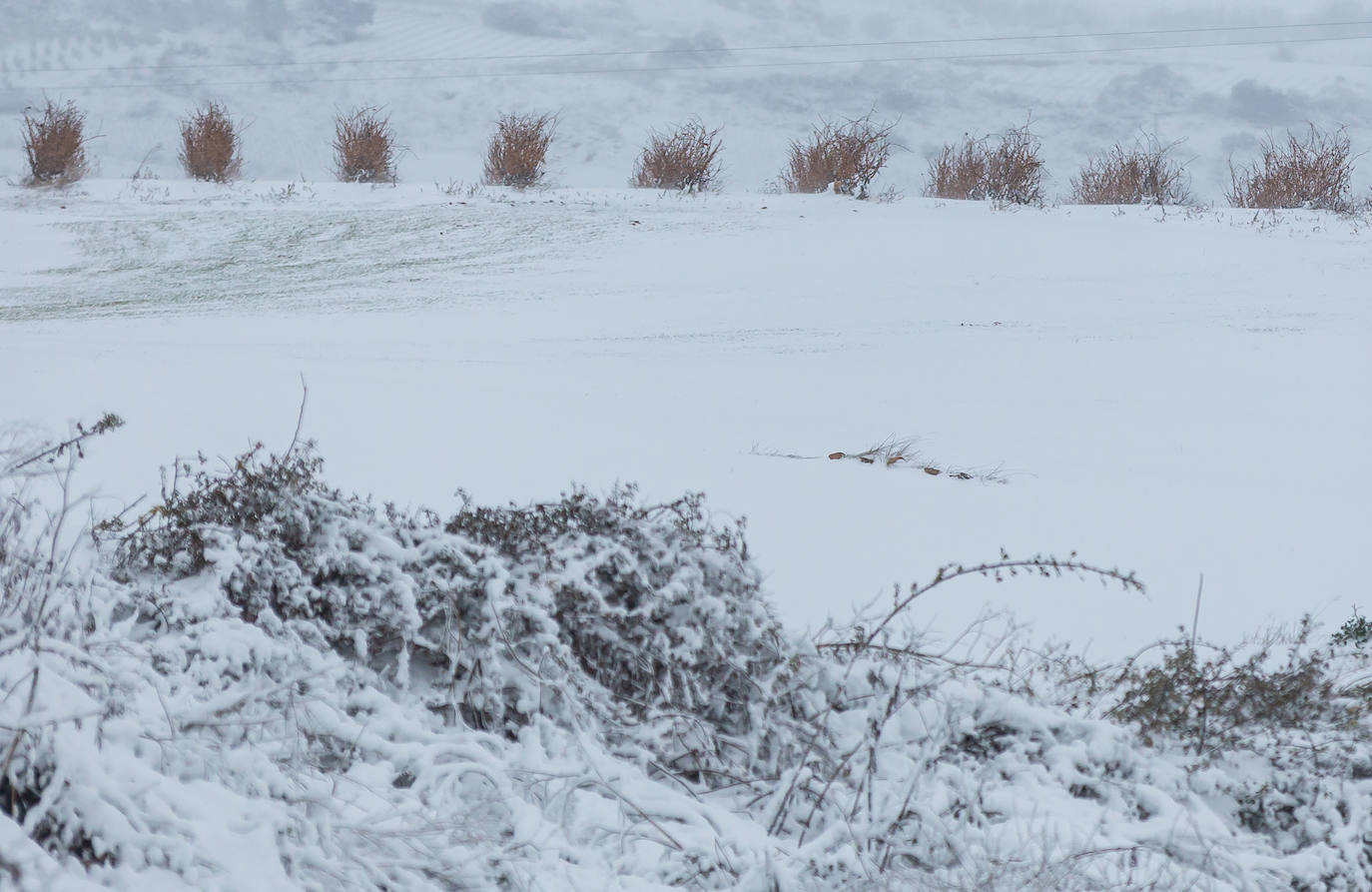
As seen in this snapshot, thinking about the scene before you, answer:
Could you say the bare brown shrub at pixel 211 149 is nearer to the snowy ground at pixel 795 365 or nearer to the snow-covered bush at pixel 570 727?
the snowy ground at pixel 795 365

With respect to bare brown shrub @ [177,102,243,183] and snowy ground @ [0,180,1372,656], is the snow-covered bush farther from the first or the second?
bare brown shrub @ [177,102,243,183]

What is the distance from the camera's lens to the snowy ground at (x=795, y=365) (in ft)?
14.7

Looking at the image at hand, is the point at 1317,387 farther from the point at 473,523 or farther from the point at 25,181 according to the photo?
the point at 25,181

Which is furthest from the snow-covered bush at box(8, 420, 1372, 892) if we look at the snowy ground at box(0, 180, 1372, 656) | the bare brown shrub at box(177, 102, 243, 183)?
the bare brown shrub at box(177, 102, 243, 183)

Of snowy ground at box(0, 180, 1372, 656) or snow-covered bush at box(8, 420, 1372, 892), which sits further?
snowy ground at box(0, 180, 1372, 656)

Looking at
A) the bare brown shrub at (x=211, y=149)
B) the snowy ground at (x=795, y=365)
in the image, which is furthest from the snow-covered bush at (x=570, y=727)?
the bare brown shrub at (x=211, y=149)

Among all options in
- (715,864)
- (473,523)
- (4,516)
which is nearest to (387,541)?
(473,523)

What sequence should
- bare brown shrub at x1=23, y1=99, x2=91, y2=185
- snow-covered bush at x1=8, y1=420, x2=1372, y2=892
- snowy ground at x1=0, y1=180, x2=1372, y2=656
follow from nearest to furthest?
1. snow-covered bush at x1=8, y1=420, x2=1372, y2=892
2. snowy ground at x1=0, y1=180, x2=1372, y2=656
3. bare brown shrub at x1=23, y1=99, x2=91, y2=185

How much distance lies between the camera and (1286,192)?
16.6m

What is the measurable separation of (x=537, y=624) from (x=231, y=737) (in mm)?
844

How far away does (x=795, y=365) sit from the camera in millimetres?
7934

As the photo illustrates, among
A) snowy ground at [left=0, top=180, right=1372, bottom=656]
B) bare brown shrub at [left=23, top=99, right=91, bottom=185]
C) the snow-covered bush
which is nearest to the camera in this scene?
the snow-covered bush

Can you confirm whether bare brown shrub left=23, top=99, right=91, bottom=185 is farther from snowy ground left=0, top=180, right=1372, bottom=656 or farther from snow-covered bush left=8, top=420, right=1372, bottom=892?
snow-covered bush left=8, top=420, right=1372, bottom=892

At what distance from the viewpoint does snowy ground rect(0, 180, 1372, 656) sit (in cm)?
448
